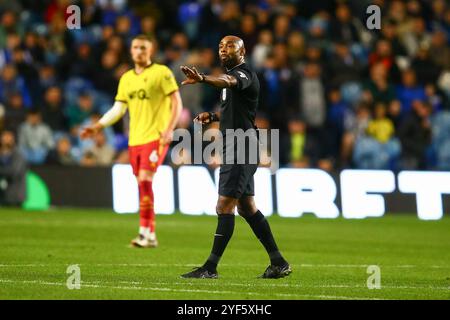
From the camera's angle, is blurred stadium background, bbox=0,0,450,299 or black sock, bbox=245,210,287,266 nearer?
black sock, bbox=245,210,287,266

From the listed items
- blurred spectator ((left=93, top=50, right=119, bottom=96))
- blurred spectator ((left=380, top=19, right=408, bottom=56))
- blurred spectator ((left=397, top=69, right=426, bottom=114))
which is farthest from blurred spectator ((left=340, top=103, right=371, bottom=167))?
blurred spectator ((left=93, top=50, right=119, bottom=96))

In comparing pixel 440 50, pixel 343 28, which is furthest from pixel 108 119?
pixel 440 50

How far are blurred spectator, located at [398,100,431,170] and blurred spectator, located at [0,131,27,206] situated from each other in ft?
25.3

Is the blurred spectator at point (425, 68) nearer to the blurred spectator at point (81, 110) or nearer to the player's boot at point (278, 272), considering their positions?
the blurred spectator at point (81, 110)

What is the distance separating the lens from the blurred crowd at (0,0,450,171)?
24.3m

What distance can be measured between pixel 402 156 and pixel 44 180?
23.9 ft

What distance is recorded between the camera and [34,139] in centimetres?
2417

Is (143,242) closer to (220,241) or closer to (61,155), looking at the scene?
(220,241)

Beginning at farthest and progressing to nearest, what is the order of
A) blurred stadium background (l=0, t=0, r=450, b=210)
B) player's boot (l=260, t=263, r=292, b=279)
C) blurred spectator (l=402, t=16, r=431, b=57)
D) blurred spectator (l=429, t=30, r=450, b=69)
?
blurred spectator (l=402, t=16, r=431, b=57) < blurred spectator (l=429, t=30, r=450, b=69) < blurred stadium background (l=0, t=0, r=450, b=210) < player's boot (l=260, t=263, r=292, b=279)

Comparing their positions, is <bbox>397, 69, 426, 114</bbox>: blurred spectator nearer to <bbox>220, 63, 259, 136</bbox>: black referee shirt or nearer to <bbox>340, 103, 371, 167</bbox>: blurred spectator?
<bbox>340, 103, 371, 167</bbox>: blurred spectator

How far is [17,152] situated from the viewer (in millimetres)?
22891

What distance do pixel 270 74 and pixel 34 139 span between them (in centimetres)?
508
